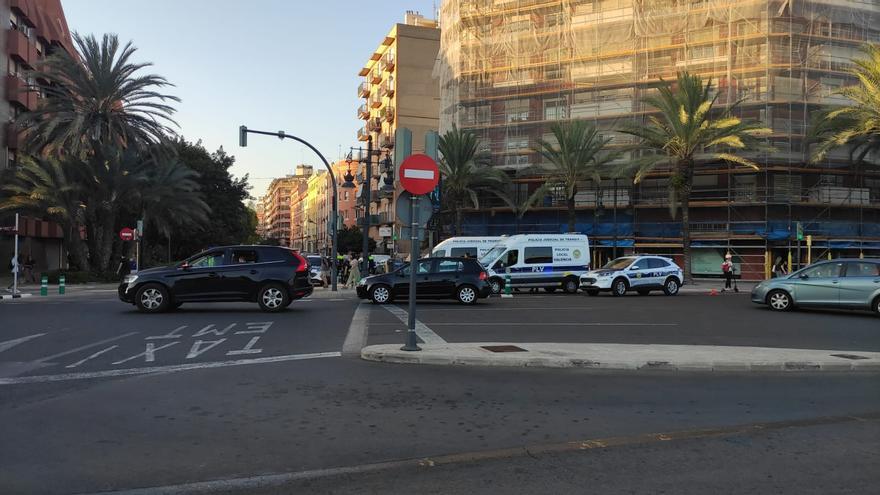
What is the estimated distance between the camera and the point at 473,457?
4.82m

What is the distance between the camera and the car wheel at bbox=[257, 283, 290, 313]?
16438 mm

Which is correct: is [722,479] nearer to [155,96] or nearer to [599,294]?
[599,294]

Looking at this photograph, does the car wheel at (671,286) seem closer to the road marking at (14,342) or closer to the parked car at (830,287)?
the parked car at (830,287)

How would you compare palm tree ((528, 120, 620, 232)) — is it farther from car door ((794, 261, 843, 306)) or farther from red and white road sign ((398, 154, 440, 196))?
red and white road sign ((398, 154, 440, 196))

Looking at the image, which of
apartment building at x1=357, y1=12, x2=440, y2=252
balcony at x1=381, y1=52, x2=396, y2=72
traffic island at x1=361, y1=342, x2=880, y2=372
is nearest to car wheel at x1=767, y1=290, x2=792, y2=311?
traffic island at x1=361, y1=342, x2=880, y2=372

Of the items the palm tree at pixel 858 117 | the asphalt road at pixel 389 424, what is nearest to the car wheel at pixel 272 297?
the asphalt road at pixel 389 424

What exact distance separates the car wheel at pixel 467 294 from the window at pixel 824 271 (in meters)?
9.38

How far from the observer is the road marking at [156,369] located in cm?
775

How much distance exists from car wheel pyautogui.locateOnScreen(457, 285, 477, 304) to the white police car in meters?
7.00

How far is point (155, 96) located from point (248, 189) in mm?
26318

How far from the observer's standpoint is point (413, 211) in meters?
9.83

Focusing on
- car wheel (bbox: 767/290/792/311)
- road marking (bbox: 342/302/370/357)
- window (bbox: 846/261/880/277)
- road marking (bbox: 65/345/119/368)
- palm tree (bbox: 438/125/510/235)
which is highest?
palm tree (bbox: 438/125/510/235)

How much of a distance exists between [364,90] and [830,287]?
2844 inches

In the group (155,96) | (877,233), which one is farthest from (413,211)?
(877,233)
